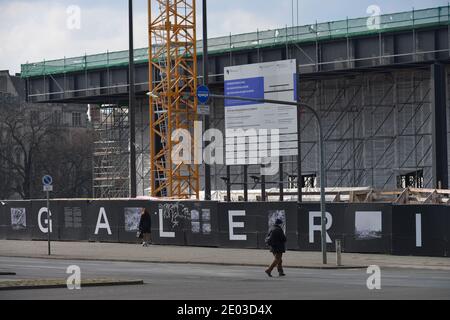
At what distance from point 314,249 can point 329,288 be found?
1641cm

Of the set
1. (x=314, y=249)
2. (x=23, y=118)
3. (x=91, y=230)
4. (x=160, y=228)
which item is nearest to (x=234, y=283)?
(x=314, y=249)

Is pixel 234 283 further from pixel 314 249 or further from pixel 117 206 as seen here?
pixel 117 206

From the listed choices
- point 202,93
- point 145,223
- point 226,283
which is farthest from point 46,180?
point 226,283

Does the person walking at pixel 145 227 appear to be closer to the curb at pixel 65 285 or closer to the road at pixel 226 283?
the road at pixel 226 283

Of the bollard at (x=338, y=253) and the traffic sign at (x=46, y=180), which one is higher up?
the traffic sign at (x=46, y=180)

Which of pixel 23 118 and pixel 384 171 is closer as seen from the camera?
pixel 384 171

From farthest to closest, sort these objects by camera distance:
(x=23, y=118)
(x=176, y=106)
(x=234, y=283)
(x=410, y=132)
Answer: (x=23, y=118)
(x=176, y=106)
(x=410, y=132)
(x=234, y=283)

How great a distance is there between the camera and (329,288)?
2208 cm

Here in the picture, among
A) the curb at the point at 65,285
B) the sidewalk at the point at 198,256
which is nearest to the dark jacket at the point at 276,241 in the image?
the sidewalk at the point at 198,256

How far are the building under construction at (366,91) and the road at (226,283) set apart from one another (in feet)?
67.9

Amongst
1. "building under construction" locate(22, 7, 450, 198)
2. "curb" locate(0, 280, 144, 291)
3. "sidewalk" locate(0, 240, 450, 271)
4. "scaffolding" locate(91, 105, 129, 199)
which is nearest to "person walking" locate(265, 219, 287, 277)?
"sidewalk" locate(0, 240, 450, 271)

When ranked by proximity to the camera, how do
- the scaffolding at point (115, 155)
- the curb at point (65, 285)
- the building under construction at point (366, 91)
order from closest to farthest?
the curb at point (65, 285) < the building under construction at point (366, 91) < the scaffolding at point (115, 155)

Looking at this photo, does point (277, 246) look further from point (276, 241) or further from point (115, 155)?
point (115, 155)

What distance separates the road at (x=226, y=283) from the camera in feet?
65.2
